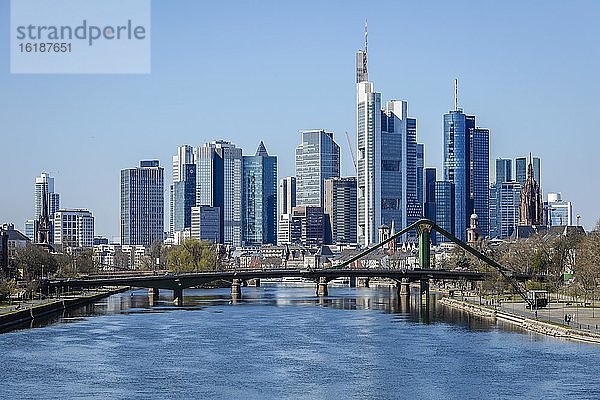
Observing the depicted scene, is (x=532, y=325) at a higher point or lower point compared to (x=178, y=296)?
lower

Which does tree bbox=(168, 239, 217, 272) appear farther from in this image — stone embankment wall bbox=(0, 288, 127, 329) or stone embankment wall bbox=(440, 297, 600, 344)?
stone embankment wall bbox=(440, 297, 600, 344)

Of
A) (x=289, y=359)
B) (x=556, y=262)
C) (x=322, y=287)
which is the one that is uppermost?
(x=556, y=262)

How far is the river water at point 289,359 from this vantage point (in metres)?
51.9

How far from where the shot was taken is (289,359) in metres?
62.6

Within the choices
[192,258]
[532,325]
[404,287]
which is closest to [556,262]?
[404,287]

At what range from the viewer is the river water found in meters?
51.9

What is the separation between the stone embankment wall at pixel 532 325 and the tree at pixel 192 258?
220ft

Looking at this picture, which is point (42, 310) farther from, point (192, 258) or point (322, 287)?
point (192, 258)

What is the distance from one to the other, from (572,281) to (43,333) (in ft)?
165

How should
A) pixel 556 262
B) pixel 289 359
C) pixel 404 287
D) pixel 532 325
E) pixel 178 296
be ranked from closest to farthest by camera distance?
pixel 289 359
pixel 532 325
pixel 178 296
pixel 556 262
pixel 404 287

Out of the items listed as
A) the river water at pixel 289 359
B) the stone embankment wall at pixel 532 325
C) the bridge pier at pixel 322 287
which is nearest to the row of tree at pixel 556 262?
the stone embankment wall at pixel 532 325

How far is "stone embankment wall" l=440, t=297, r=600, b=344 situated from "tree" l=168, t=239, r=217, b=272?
67.0 m

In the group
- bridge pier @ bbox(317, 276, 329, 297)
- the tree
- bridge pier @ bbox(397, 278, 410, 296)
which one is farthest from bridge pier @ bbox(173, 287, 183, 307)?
the tree

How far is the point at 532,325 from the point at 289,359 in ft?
70.7
